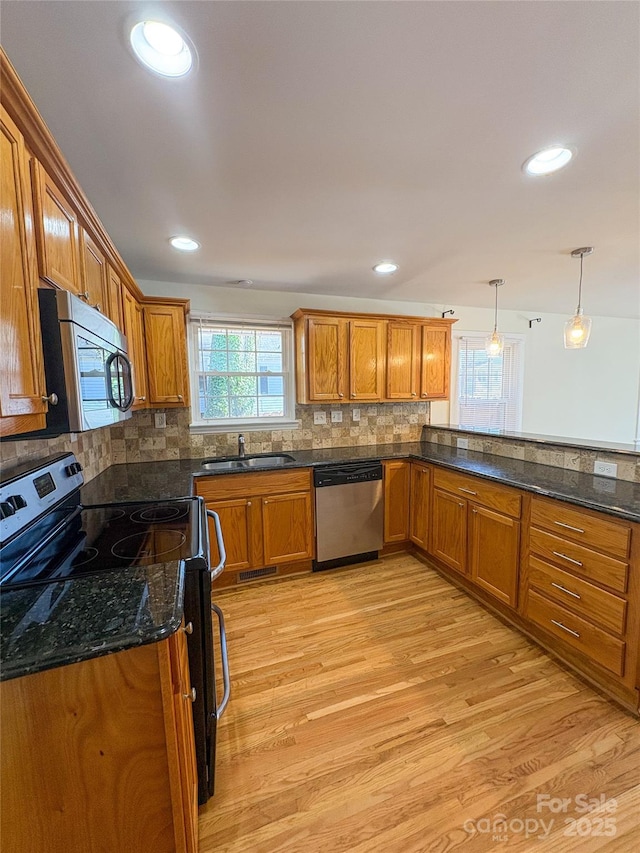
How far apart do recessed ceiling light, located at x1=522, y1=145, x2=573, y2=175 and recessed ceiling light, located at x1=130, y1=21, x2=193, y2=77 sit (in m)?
1.38

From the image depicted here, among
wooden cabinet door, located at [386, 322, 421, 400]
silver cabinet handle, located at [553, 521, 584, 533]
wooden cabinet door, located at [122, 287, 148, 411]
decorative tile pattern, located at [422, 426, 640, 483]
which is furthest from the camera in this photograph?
wooden cabinet door, located at [386, 322, 421, 400]

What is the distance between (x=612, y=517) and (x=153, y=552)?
202cm

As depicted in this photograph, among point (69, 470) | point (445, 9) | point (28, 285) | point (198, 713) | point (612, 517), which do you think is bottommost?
point (198, 713)

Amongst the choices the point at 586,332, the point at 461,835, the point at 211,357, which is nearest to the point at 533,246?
the point at 586,332

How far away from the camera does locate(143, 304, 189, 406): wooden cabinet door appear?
2693 mm

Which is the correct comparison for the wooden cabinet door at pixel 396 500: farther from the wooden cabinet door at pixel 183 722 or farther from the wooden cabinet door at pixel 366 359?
the wooden cabinet door at pixel 183 722

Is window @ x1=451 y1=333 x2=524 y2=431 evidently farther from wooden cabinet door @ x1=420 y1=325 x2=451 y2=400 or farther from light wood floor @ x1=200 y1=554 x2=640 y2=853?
light wood floor @ x1=200 y1=554 x2=640 y2=853

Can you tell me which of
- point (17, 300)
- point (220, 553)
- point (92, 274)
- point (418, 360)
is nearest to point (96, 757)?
point (220, 553)

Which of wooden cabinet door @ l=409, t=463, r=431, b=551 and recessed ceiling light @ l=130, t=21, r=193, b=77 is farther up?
recessed ceiling light @ l=130, t=21, r=193, b=77

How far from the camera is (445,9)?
0.89 m

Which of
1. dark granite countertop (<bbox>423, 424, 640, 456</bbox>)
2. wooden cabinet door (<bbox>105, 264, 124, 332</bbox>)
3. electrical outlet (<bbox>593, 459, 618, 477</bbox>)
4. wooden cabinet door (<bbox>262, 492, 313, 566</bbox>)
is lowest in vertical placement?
wooden cabinet door (<bbox>262, 492, 313, 566</bbox>)

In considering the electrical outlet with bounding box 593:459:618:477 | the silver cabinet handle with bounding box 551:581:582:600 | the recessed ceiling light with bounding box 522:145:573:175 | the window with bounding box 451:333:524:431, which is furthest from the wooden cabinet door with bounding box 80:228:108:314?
the window with bounding box 451:333:524:431

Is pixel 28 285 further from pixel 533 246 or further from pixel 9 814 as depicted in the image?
pixel 533 246

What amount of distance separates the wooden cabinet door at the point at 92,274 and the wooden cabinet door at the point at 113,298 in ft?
0.16
